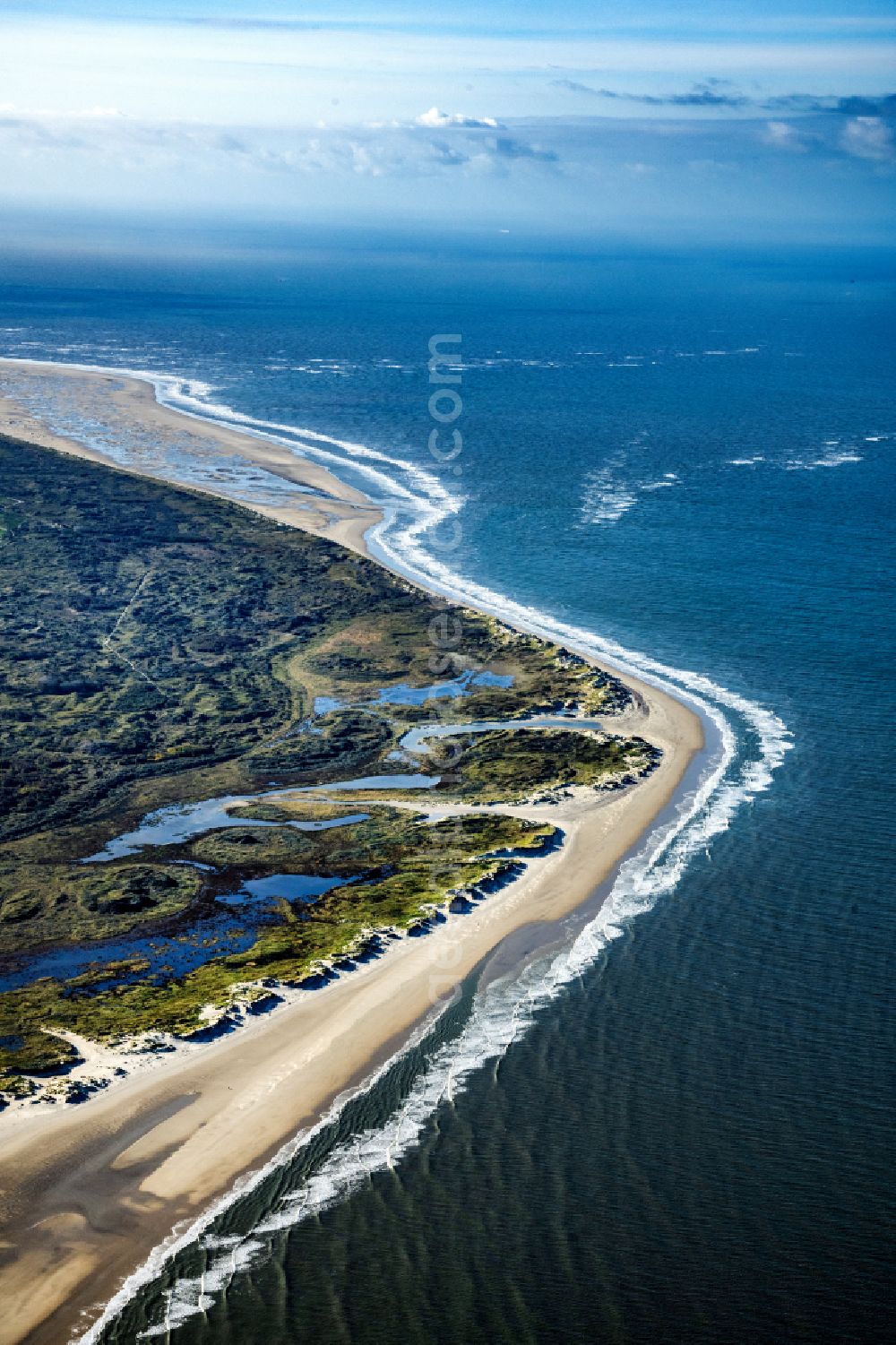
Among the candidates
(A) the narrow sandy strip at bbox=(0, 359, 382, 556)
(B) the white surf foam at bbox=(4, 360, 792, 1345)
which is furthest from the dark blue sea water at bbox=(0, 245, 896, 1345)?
(A) the narrow sandy strip at bbox=(0, 359, 382, 556)

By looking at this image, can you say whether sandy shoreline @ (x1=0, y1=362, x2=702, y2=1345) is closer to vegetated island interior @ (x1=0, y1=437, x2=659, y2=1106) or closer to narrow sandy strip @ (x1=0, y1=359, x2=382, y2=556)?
vegetated island interior @ (x1=0, y1=437, x2=659, y2=1106)

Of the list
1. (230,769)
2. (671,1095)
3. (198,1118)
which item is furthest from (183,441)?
(671,1095)

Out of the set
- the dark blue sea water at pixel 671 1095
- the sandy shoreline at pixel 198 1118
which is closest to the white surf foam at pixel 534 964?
the dark blue sea water at pixel 671 1095

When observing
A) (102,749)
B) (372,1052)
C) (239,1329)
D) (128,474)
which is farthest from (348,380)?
(239,1329)

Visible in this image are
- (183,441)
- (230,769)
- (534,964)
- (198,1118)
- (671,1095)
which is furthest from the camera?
(183,441)

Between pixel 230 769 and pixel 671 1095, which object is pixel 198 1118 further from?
pixel 230 769

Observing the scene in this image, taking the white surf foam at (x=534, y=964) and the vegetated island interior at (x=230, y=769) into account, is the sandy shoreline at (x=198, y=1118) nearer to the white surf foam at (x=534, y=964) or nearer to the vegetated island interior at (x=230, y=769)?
the white surf foam at (x=534, y=964)
